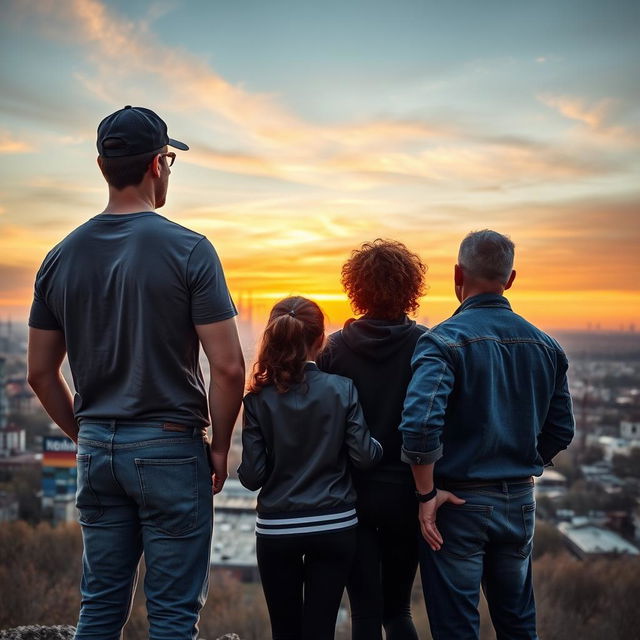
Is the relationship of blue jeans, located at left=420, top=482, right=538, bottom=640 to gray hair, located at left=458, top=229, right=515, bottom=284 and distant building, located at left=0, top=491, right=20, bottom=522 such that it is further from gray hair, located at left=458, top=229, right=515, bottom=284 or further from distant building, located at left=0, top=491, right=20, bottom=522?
distant building, located at left=0, top=491, right=20, bottom=522

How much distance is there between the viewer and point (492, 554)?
223cm

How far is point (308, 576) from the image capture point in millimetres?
2145

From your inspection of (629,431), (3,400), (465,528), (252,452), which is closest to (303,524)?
(252,452)

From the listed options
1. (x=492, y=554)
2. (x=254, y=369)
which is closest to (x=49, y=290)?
(x=254, y=369)

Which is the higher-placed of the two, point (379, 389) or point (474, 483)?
point (379, 389)

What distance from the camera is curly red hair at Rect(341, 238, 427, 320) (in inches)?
90.0

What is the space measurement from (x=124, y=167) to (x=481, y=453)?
138 centimetres

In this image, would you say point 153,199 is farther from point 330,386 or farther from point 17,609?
point 17,609

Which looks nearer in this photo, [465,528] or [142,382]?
[142,382]

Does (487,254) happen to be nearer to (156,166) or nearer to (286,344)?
(286,344)

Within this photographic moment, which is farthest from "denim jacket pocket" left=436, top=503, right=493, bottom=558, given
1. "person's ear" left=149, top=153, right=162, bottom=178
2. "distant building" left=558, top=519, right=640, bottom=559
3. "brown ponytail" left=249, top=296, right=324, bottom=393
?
"distant building" left=558, top=519, right=640, bottom=559

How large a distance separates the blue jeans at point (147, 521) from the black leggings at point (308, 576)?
8.8 inches

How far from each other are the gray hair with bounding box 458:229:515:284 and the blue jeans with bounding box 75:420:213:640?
1.02 meters

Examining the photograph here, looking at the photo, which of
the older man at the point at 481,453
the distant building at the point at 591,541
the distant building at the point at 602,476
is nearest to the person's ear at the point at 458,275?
the older man at the point at 481,453
